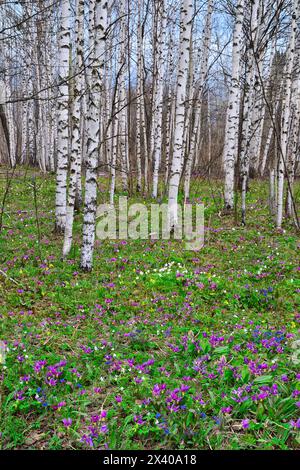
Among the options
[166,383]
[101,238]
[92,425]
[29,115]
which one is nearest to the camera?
[92,425]

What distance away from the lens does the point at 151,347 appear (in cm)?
Answer: 492

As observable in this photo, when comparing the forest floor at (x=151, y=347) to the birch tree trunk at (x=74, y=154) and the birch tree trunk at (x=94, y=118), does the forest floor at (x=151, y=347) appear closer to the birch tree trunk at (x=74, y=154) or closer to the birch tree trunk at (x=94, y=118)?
the birch tree trunk at (x=74, y=154)

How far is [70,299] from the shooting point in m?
6.28

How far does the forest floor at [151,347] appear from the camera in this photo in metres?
3.37

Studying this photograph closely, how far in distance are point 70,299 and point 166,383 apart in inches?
112

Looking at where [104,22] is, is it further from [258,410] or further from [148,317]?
[258,410]
